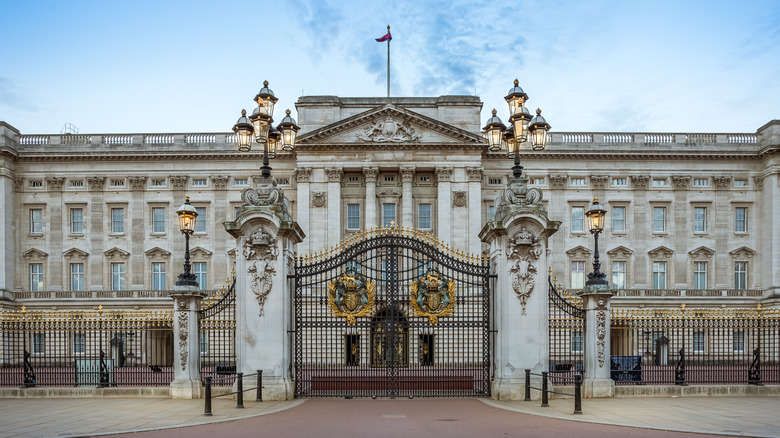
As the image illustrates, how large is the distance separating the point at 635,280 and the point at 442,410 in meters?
39.0

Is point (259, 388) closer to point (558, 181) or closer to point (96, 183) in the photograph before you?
point (558, 181)

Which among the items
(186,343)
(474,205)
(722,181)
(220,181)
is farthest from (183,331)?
(722,181)

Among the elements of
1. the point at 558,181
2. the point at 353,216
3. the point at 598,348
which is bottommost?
the point at 598,348

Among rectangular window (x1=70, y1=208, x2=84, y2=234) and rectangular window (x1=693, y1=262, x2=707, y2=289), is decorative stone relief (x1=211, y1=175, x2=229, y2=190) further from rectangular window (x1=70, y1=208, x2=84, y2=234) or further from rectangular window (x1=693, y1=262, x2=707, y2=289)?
rectangular window (x1=693, y1=262, x2=707, y2=289)

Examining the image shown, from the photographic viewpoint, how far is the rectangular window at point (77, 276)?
173ft

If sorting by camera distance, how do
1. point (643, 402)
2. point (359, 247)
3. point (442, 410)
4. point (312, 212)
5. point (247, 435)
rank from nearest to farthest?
1. point (247, 435)
2. point (442, 410)
3. point (643, 402)
4. point (359, 247)
5. point (312, 212)

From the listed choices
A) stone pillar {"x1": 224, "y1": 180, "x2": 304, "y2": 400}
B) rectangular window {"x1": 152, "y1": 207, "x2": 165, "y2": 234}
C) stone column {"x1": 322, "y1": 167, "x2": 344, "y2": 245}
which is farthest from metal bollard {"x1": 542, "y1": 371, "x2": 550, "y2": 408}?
rectangular window {"x1": 152, "y1": 207, "x2": 165, "y2": 234}

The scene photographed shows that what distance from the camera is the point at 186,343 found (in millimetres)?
19953

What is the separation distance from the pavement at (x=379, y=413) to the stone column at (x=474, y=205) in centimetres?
3013

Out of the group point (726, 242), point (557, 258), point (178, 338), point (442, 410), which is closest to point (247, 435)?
point (442, 410)

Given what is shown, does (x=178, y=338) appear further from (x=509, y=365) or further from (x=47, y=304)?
(x=47, y=304)

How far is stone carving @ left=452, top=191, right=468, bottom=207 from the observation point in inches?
1980

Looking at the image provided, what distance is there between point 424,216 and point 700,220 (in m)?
21.2

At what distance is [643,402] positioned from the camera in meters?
18.8
